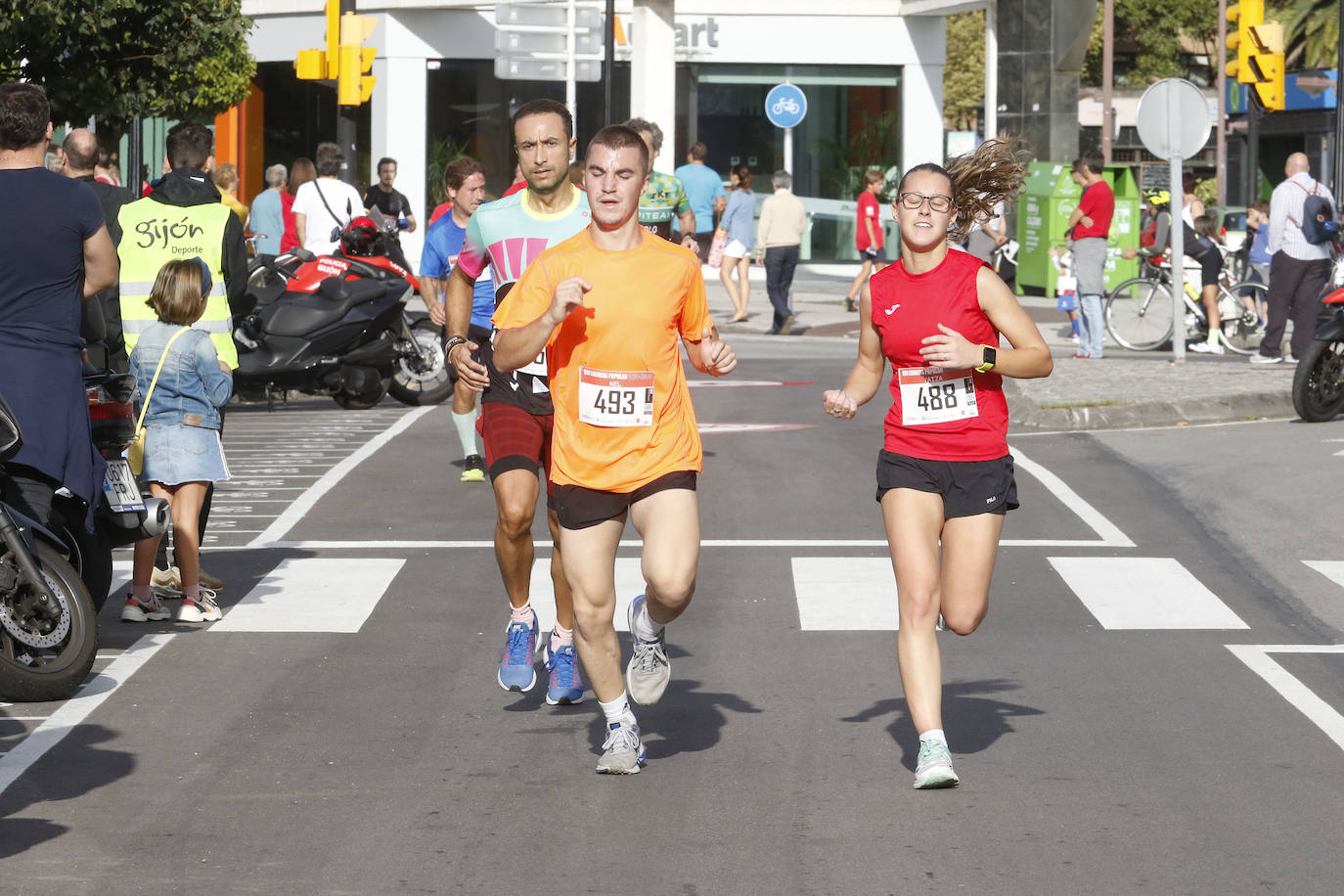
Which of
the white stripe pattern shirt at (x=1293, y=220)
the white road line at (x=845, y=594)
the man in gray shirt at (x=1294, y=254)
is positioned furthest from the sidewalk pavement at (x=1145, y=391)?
the white road line at (x=845, y=594)

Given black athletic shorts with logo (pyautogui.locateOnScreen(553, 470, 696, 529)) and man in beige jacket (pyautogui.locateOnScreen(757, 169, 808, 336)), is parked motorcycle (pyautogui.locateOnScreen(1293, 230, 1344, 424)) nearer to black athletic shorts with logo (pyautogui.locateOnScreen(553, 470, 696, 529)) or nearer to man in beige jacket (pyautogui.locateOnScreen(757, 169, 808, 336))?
man in beige jacket (pyautogui.locateOnScreen(757, 169, 808, 336))

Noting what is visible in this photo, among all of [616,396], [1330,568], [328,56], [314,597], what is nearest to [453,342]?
[616,396]

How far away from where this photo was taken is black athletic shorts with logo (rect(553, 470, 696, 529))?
6207 mm

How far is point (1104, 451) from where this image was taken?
48.6 feet

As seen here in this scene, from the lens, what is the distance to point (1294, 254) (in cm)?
1977

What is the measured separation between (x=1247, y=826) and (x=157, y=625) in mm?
4818

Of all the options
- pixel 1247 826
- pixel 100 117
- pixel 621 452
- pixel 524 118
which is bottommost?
pixel 1247 826

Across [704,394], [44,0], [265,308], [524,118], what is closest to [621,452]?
[524,118]

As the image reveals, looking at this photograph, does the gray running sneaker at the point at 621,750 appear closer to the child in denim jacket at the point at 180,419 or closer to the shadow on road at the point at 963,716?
the shadow on road at the point at 963,716

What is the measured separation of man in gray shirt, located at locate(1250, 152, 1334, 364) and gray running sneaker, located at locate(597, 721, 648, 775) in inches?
575

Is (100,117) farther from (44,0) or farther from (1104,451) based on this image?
(1104,451)

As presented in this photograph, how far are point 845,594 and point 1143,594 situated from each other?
1.31 metres

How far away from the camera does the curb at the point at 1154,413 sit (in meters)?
16.5

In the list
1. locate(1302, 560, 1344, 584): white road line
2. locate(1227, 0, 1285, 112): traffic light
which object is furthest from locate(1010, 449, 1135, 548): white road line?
locate(1227, 0, 1285, 112): traffic light
